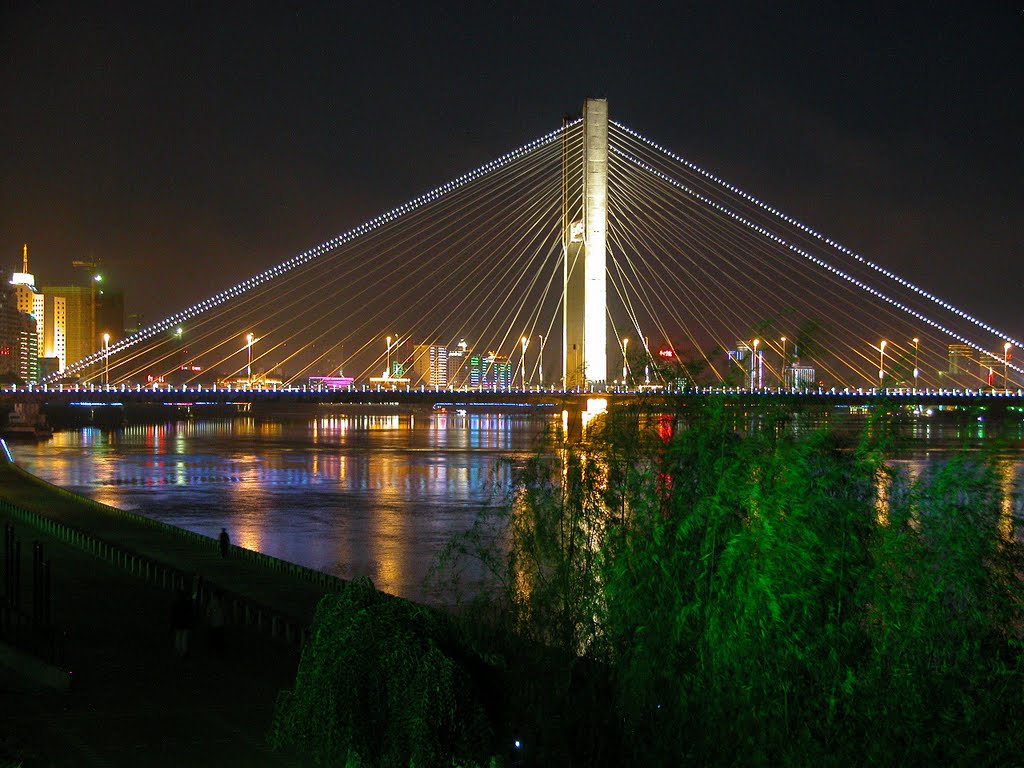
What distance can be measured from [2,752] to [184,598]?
3.29 metres

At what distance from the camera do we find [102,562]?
1538 cm

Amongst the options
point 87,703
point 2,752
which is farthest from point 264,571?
point 2,752

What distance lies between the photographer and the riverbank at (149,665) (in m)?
7.64

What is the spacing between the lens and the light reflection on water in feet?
65.2

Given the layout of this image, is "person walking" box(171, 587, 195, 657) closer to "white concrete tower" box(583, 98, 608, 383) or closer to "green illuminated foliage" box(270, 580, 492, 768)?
"green illuminated foliage" box(270, 580, 492, 768)

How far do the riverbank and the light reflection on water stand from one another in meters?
2.23

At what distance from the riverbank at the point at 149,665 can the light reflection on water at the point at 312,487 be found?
223 cm

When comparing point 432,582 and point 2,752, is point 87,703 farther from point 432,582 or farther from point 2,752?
point 432,582

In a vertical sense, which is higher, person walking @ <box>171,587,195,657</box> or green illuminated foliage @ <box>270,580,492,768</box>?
green illuminated foliage @ <box>270,580,492,768</box>

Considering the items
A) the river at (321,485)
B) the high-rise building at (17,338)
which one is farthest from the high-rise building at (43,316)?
the river at (321,485)

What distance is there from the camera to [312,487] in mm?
31188

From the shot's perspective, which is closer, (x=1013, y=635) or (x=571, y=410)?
(x=1013, y=635)

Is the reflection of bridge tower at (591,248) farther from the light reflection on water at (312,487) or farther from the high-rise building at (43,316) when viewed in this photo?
the high-rise building at (43,316)

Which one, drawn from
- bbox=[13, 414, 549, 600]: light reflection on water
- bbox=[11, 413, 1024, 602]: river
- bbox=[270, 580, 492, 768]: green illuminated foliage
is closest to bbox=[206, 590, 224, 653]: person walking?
bbox=[11, 413, 1024, 602]: river
